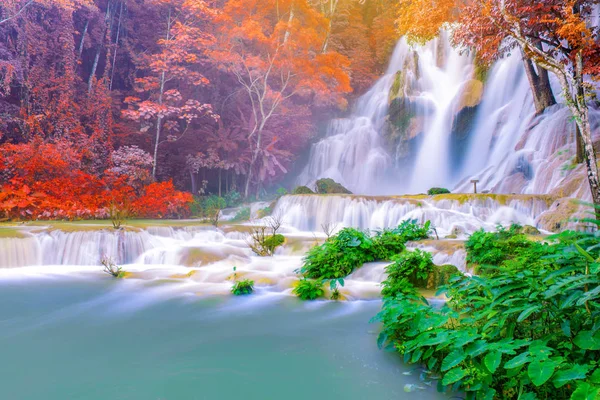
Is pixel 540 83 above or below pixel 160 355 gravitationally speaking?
above

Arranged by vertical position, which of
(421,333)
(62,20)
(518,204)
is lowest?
(421,333)

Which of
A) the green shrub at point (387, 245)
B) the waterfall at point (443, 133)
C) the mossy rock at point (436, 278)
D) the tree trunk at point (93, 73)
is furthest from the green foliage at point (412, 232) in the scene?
the tree trunk at point (93, 73)

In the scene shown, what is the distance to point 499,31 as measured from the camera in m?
8.59

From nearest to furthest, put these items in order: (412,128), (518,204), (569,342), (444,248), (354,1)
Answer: (569,342) < (444,248) < (518,204) < (412,128) < (354,1)

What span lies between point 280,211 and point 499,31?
24.6ft

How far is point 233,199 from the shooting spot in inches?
651

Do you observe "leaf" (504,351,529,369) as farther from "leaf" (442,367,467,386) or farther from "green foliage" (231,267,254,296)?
"green foliage" (231,267,254,296)

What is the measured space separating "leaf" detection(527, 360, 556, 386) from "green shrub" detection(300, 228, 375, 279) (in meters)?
3.84

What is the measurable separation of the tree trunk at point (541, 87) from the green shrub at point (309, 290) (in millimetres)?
11628

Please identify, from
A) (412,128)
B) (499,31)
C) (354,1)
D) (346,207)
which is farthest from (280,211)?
(354,1)

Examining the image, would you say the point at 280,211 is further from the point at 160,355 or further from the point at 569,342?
the point at 569,342

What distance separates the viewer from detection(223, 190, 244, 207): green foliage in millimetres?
16391

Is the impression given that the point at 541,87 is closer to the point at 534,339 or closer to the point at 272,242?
the point at 272,242

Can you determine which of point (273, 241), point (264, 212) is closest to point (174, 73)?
point (264, 212)
